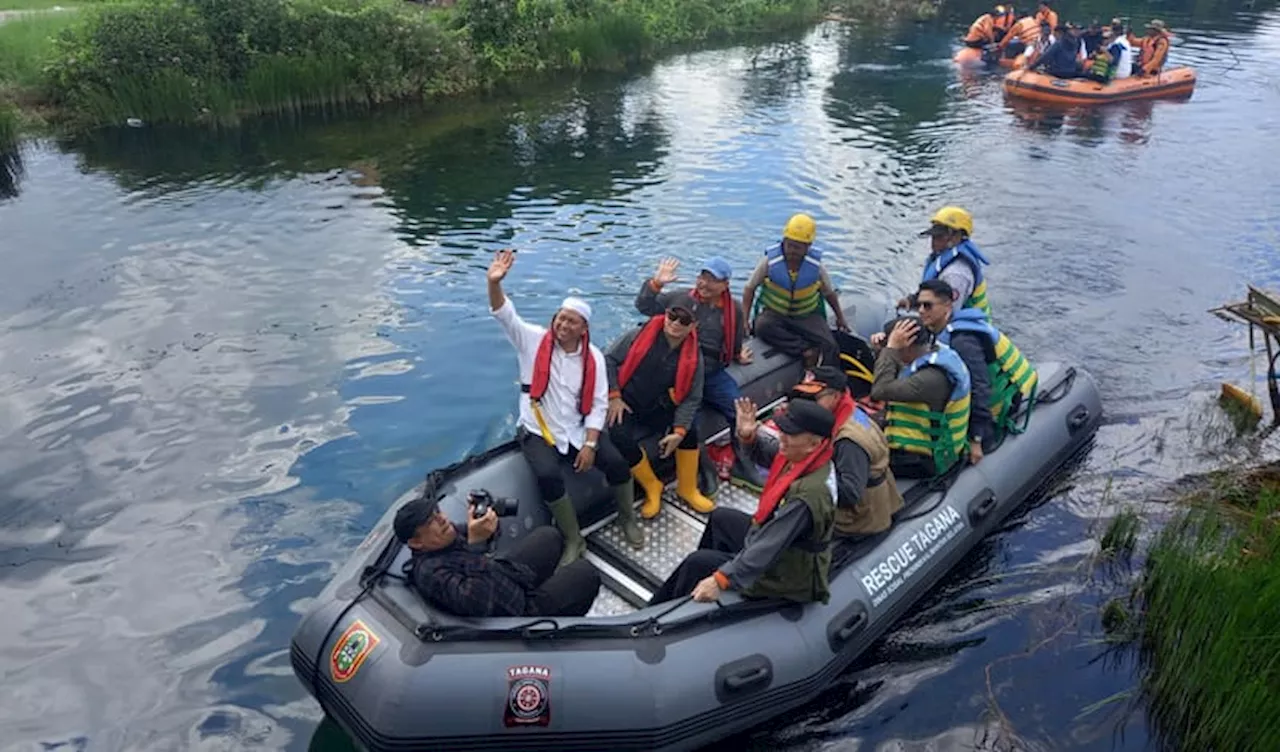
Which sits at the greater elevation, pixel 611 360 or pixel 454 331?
pixel 611 360

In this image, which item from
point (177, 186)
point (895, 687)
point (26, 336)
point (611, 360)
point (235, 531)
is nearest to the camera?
point (895, 687)

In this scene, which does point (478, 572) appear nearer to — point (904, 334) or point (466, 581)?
point (466, 581)

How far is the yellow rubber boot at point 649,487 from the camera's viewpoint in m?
6.01

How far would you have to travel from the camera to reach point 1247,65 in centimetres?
2138

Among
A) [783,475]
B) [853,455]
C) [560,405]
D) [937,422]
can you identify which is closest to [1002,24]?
[937,422]

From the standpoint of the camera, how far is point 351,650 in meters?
4.42

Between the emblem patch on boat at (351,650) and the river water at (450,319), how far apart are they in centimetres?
84

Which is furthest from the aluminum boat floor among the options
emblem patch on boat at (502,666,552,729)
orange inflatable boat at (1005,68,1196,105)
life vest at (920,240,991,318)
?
orange inflatable boat at (1005,68,1196,105)

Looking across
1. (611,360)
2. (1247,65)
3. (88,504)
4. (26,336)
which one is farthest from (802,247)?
(1247,65)

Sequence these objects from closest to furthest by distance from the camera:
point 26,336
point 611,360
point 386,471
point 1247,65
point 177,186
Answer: point 611,360, point 386,471, point 26,336, point 177,186, point 1247,65

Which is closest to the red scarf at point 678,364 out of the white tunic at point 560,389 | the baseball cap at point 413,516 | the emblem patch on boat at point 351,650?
the white tunic at point 560,389

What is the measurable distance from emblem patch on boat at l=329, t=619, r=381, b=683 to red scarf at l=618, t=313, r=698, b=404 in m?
2.30

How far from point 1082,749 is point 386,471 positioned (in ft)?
16.7

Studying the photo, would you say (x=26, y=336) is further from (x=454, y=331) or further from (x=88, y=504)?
(x=454, y=331)
